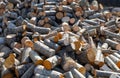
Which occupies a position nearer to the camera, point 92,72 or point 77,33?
point 92,72

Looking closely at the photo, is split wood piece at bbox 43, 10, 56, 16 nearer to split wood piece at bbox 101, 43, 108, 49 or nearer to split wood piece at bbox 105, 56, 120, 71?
split wood piece at bbox 101, 43, 108, 49

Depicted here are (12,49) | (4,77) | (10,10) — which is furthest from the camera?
(10,10)

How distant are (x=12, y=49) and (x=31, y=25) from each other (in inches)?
44.1

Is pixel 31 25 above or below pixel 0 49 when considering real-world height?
above

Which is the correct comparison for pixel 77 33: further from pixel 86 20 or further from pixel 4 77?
pixel 4 77

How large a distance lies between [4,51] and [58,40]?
77.7 inches

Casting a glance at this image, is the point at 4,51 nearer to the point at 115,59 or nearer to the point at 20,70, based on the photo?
the point at 20,70

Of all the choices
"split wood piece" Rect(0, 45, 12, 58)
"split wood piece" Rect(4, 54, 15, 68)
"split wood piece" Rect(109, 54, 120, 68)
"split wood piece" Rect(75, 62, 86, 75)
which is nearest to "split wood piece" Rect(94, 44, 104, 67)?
"split wood piece" Rect(109, 54, 120, 68)

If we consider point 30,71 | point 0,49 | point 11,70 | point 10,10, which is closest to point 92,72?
point 30,71

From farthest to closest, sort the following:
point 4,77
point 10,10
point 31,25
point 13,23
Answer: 1. point 10,10
2. point 13,23
3. point 31,25
4. point 4,77

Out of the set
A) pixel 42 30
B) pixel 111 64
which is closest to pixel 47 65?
pixel 111 64

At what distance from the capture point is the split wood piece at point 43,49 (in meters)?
7.36

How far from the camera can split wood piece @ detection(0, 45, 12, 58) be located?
8562mm

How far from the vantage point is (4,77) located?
24.4 feet
